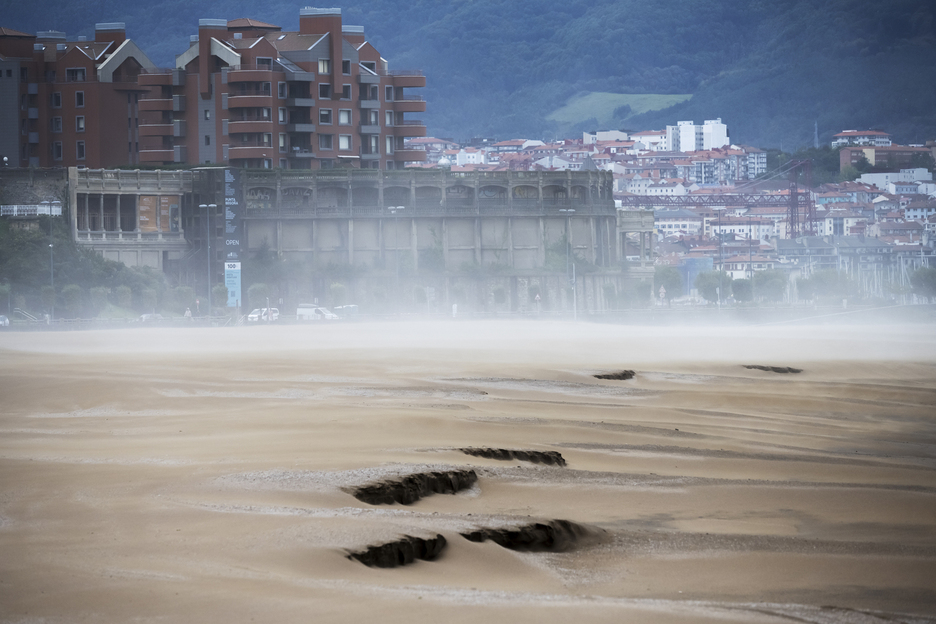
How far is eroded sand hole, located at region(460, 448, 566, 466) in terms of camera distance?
17.5 m

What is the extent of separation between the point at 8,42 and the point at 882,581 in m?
138

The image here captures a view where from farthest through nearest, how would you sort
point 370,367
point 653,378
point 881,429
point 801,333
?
point 801,333 < point 653,378 < point 370,367 < point 881,429

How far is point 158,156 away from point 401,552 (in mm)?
114917

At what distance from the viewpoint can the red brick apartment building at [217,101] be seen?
115 meters

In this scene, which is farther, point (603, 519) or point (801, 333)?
point (801, 333)

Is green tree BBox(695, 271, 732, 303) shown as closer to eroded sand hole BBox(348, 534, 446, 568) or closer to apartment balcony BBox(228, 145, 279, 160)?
apartment balcony BBox(228, 145, 279, 160)

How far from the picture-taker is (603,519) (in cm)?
1423

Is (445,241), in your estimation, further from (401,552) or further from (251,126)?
(401,552)

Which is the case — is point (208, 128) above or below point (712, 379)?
above

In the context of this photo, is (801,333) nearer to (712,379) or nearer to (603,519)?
(712,379)

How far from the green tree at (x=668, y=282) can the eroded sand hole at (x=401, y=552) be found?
359 feet

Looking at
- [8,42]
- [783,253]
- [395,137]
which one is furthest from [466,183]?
[783,253]

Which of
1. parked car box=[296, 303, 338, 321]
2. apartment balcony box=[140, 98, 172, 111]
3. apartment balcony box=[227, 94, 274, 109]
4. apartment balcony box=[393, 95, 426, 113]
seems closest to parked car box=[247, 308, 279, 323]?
parked car box=[296, 303, 338, 321]

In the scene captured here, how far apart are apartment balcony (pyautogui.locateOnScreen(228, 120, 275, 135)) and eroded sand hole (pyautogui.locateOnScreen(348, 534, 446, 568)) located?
104995 mm
